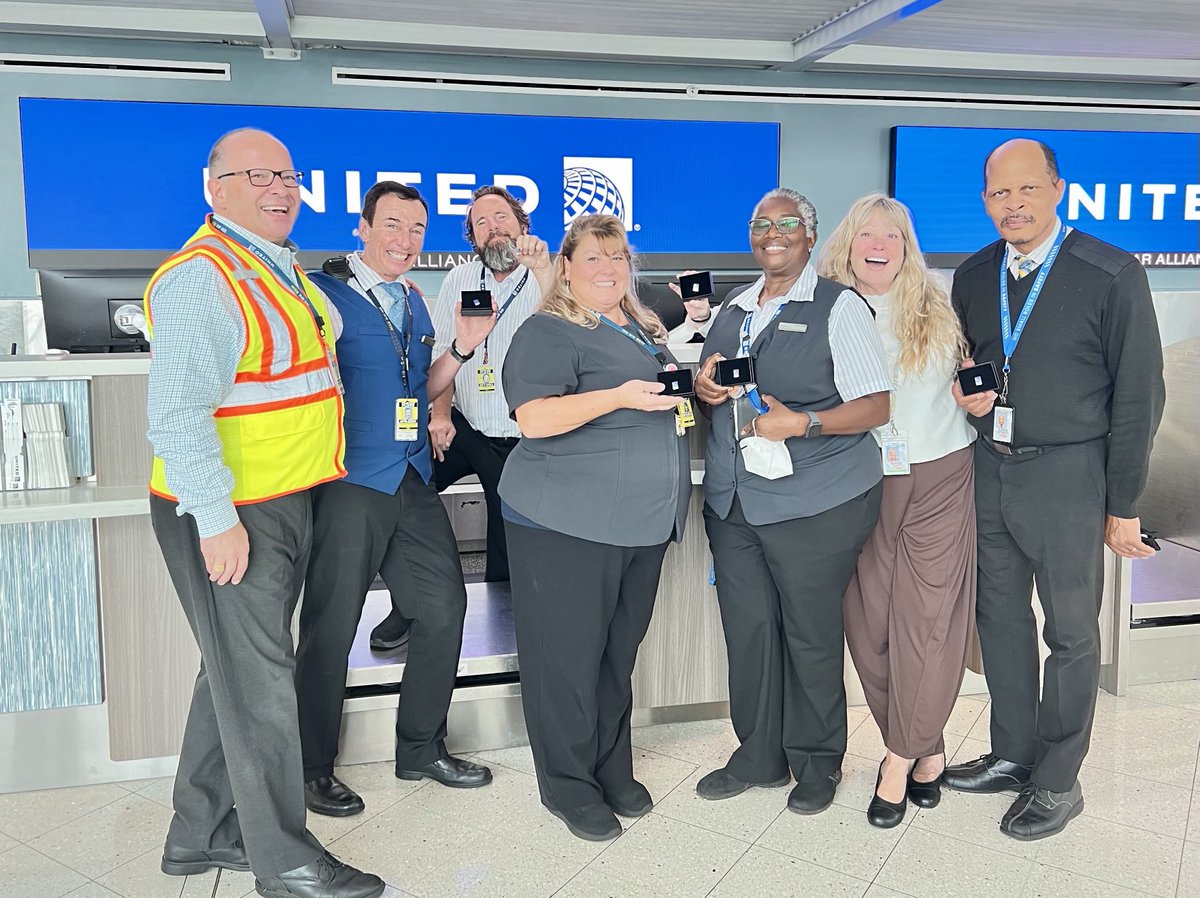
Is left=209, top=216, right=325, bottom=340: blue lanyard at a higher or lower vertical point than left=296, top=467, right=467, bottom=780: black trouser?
higher

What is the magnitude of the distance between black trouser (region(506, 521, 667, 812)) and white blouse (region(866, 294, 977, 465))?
27.5 inches

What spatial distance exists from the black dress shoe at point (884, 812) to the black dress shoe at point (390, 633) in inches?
56.5

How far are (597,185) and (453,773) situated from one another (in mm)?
4463

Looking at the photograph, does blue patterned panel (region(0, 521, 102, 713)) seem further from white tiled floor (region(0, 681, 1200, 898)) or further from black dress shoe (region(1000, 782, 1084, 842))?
black dress shoe (region(1000, 782, 1084, 842))

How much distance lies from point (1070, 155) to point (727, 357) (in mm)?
5796

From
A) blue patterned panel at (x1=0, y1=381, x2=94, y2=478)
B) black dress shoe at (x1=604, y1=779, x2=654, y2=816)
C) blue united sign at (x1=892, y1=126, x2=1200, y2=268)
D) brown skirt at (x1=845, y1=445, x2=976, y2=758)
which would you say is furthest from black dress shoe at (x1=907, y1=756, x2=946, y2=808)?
blue united sign at (x1=892, y1=126, x2=1200, y2=268)

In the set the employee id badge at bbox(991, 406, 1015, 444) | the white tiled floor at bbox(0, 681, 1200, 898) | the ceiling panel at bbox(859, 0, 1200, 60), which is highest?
the ceiling panel at bbox(859, 0, 1200, 60)

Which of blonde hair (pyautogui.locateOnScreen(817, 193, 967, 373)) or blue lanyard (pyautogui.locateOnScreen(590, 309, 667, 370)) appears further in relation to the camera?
blonde hair (pyautogui.locateOnScreen(817, 193, 967, 373))

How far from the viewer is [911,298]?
247 cm

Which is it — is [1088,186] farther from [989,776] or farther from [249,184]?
[249,184]

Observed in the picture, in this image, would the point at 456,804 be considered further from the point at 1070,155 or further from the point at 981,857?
the point at 1070,155

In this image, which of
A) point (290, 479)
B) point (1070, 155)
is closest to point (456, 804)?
point (290, 479)

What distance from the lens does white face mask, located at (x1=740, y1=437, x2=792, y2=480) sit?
2.32 meters

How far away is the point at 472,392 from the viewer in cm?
324
